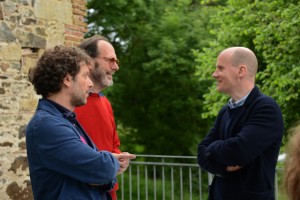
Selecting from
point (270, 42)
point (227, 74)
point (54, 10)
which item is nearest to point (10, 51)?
point (54, 10)

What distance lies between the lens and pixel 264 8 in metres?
11.1

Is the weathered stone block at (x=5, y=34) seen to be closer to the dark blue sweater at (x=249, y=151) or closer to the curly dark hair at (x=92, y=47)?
the curly dark hair at (x=92, y=47)

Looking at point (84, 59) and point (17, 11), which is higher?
point (17, 11)

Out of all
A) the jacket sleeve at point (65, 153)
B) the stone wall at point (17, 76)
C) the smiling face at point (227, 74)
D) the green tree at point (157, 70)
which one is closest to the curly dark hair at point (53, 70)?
the jacket sleeve at point (65, 153)

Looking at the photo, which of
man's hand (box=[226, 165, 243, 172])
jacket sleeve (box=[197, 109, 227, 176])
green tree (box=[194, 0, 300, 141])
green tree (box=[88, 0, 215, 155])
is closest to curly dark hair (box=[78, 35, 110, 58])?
jacket sleeve (box=[197, 109, 227, 176])

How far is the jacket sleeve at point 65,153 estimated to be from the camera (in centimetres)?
241

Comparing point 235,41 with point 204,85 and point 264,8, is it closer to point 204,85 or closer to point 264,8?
point 264,8

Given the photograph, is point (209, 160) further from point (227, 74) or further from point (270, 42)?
point (270, 42)

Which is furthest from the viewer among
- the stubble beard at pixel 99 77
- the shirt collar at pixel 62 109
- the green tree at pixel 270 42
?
the green tree at pixel 270 42

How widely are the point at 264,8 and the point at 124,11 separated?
4.70 m

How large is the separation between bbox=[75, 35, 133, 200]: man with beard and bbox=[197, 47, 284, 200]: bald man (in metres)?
0.64

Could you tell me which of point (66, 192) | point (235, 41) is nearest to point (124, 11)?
point (235, 41)

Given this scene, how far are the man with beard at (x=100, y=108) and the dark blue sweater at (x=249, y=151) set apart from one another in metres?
0.65

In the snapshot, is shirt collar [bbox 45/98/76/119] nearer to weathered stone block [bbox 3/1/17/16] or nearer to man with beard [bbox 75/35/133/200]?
man with beard [bbox 75/35/133/200]
